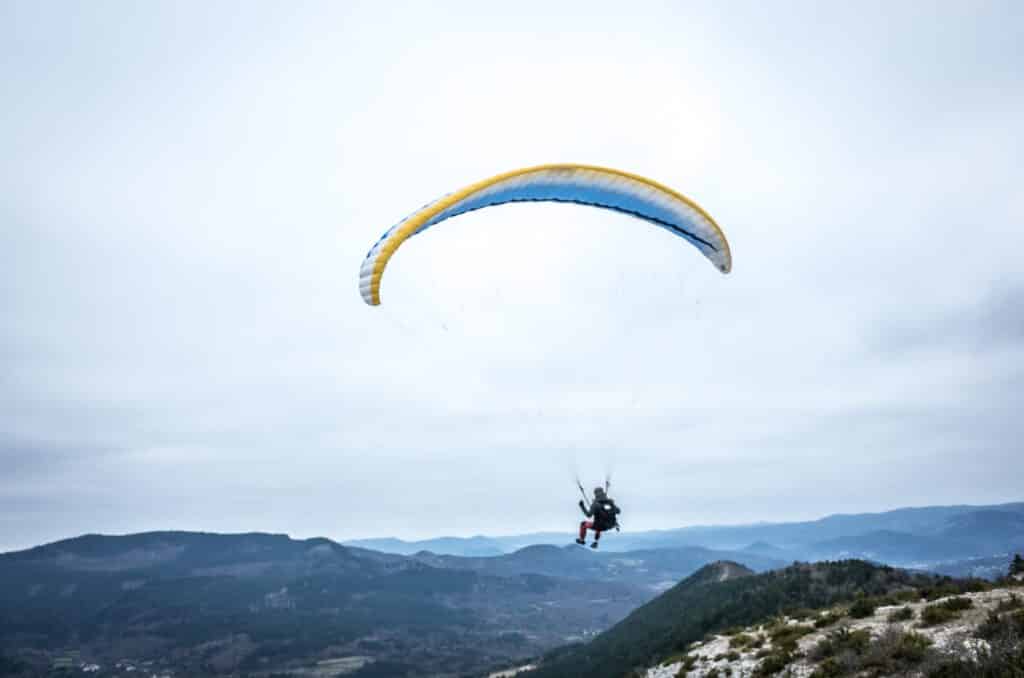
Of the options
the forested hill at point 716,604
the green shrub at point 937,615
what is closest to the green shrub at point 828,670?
the green shrub at point 937,615

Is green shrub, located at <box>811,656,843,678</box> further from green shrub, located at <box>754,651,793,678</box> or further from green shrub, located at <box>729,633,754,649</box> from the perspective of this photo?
green shrub, located at <box>729,633,754,649</box>

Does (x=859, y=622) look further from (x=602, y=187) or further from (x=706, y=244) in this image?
(x=602, y=187)

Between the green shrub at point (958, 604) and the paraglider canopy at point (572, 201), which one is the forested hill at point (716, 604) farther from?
the paraglider canopy at point (572, 201)

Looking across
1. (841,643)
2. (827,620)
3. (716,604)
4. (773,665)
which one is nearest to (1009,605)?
(841,643)

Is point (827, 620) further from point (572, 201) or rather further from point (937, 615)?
point (572, 201)

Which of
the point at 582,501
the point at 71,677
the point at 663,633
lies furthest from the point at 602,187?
the point at 71,677
